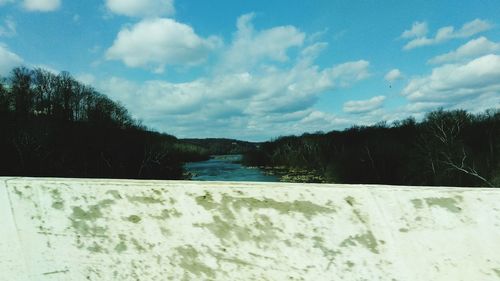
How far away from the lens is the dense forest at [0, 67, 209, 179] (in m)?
43.8

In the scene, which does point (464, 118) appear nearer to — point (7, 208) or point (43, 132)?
point (43, 132)

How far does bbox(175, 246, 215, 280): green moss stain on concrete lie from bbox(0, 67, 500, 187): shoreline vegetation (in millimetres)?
36733

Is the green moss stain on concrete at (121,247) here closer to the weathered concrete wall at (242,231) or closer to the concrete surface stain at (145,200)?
the weathered concrete wall at (242,231)

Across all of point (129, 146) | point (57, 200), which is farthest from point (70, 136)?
point (57, 200)

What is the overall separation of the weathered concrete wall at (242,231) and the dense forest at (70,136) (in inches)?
1780

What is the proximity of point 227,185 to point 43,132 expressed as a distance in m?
49.8

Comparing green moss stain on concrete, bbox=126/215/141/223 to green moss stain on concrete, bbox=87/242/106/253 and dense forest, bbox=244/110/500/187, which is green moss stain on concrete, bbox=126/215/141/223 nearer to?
green moss stain on concrete, bbox=87/242/106/253

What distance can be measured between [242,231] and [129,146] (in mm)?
59484

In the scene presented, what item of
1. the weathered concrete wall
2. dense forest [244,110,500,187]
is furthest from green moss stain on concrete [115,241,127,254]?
dense forest [244,110,500,187]

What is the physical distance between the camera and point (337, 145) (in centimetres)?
8431

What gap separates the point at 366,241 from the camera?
4.36ft

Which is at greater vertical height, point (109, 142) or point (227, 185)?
point (109, 142)

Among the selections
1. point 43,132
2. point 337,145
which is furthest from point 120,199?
point 337,145

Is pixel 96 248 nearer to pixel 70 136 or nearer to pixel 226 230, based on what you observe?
pixel 226 230
